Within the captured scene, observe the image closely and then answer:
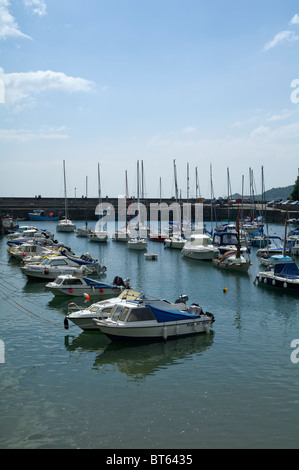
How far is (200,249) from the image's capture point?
57906 mm

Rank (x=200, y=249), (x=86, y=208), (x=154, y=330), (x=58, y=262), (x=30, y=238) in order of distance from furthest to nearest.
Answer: (x=86, y=208), (x=30, y=238), (x=200, y=249), (x=58, y=262), (x=154, y=330)

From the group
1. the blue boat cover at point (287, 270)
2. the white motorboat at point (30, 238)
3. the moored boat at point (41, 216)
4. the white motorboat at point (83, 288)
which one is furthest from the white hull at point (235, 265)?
the moored boat at point (41, 216)

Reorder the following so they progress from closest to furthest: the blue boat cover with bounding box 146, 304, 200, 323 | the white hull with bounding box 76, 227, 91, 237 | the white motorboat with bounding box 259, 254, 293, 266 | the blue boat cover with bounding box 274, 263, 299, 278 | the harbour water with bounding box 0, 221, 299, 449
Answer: the harbour water with bounding box 0, 221, 299, 449
the blue boat cover with bounding box 146, 304, 200, 323
the blue boat cover with bounding box 274, 263, 299, 278
the white motorboat with bounding box 259, 254, 293, 266
the white hull with bounding box 76, 227, 91, 237

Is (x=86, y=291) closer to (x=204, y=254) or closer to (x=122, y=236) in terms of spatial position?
(x=204, y=254)

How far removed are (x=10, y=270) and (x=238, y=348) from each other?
31255 mm

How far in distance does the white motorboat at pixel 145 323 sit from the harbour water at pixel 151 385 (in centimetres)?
55

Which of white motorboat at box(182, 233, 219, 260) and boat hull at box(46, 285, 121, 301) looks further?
white motorboat at box(182, 233, 219, 260)

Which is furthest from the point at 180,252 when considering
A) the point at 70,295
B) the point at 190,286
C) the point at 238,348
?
the point at 238,348

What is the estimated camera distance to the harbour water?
14.9 meters

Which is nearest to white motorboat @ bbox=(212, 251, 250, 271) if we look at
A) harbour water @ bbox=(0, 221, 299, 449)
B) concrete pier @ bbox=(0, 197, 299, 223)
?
harbour water @ bbox=(0, 221, 299, 449)

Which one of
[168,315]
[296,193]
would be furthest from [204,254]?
[296,193]

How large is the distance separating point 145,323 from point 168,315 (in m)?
1.45

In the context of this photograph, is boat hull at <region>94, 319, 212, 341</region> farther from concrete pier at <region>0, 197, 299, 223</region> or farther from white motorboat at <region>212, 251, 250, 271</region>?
concrete pier at <region>0, 197, 299, 223</region>

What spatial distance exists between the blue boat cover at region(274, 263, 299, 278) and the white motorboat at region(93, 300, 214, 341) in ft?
52.7
